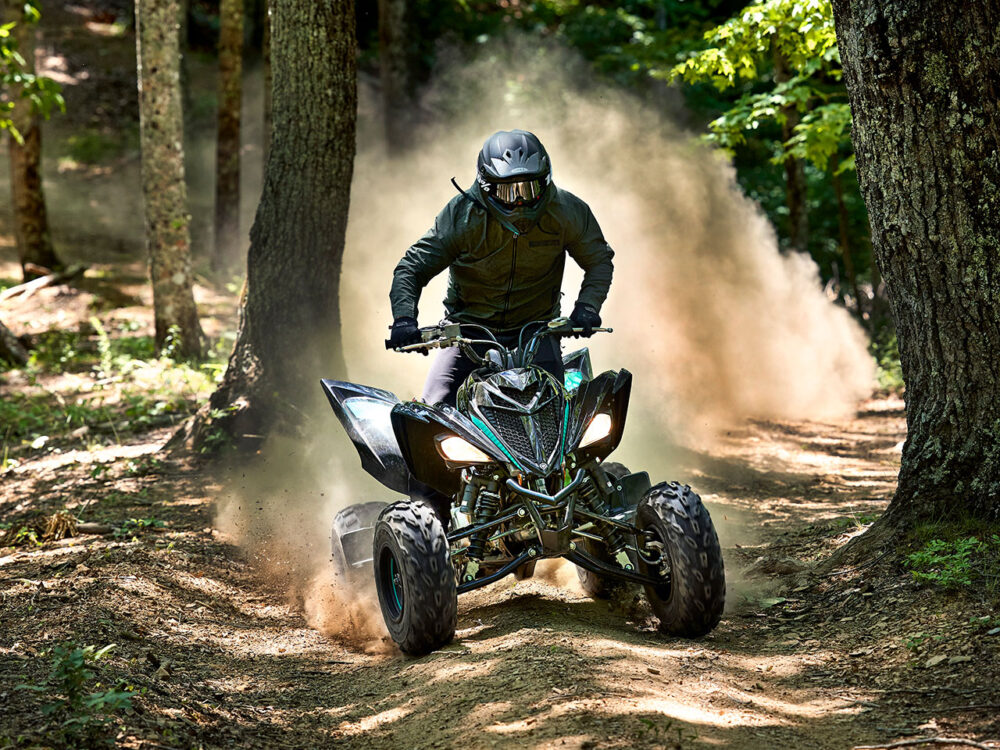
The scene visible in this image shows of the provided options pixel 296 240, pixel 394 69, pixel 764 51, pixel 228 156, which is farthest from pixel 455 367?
pixel 394 69

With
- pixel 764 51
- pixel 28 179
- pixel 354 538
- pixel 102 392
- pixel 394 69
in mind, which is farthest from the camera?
pixel 394 69

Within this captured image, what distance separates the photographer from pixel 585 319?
5535mm

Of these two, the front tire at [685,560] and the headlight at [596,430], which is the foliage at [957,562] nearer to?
the front tire at [685,560]

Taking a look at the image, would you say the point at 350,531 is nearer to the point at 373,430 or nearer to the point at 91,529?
the point at 373,430

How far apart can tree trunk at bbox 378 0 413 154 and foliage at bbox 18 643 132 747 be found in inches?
749

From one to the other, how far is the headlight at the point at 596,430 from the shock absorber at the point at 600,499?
178 millimetres

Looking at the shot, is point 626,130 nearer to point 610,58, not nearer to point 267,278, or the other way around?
point 610,58

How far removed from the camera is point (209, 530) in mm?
7281

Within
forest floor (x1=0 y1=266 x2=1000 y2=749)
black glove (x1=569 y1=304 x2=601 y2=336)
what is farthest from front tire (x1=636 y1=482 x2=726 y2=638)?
black glove (x1=569 y1=304 x2=601 y2=336)

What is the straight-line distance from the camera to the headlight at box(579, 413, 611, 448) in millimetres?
5059

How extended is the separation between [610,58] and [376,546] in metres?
18.7

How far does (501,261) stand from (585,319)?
60 centimetres

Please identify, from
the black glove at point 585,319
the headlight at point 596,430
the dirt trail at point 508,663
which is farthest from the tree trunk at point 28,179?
the headlight at point 596,430

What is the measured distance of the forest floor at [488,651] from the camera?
3.83m
